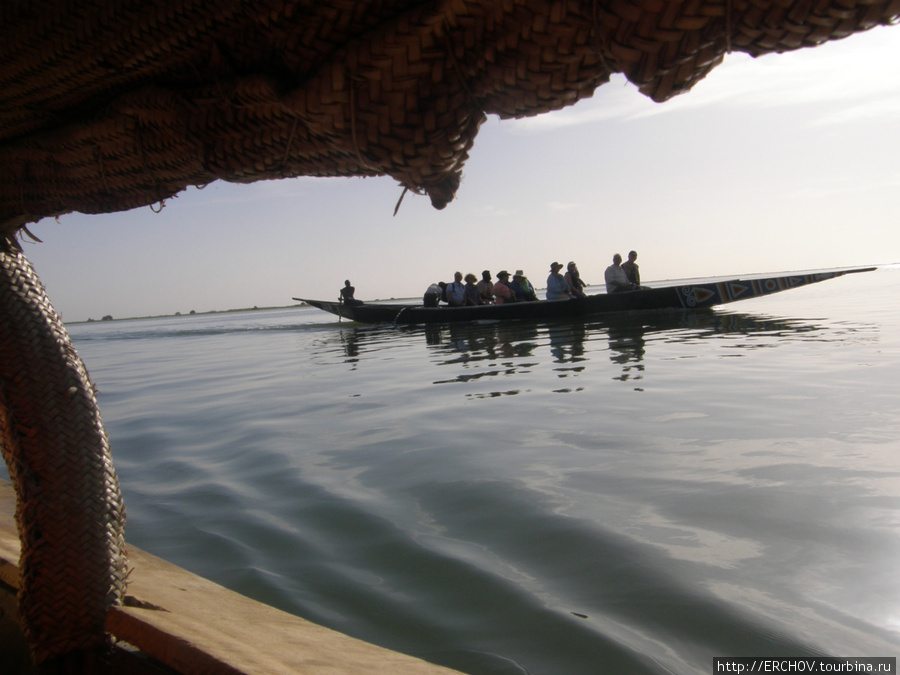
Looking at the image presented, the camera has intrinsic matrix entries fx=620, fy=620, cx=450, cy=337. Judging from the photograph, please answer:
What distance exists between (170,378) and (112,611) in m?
8.42

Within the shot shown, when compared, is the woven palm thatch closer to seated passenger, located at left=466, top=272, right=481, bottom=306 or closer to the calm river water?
the calm river water

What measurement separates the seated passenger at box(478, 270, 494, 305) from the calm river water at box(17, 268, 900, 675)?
1017cm

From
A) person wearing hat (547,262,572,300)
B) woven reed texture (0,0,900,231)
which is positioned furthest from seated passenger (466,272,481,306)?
woven reed texture (0,0,900,231)

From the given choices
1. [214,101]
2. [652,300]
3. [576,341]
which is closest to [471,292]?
[652,300]

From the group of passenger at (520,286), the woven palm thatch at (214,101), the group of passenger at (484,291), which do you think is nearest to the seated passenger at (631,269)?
the group of passenger at (520,286)

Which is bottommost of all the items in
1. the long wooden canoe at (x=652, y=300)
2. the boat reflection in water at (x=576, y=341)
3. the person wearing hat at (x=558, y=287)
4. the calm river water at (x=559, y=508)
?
the calm river water at (x=559, y=508)

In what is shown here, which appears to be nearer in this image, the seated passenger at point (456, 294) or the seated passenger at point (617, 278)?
the seated passenger at point (617, 278)

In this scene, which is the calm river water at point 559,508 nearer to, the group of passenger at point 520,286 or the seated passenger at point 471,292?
the group of passenger at point 520,286

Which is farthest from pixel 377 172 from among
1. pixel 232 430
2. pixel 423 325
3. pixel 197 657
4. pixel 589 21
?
pixel 423 325

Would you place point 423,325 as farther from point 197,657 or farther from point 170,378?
point 197,657

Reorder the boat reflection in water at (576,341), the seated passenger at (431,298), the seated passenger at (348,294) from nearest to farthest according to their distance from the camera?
the boat reflection in water at (576,341) → the seated passenger at (431,298) → the seated passenger at (348,294)

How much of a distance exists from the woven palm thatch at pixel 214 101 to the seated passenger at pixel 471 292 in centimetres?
1480

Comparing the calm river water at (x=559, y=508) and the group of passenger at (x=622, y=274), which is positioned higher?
the group of passenger at (x=622, y=274)

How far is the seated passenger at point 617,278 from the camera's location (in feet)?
46.9
